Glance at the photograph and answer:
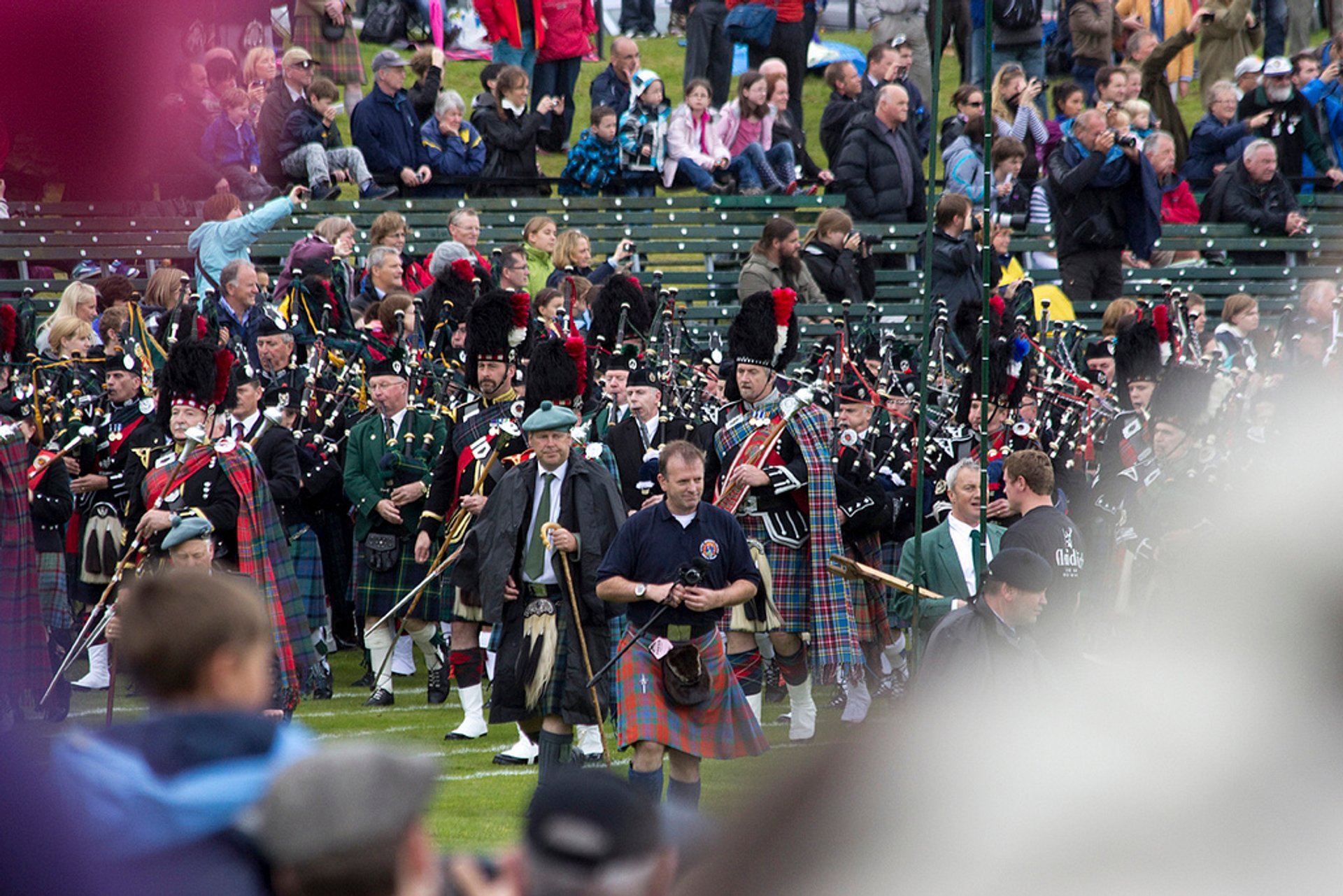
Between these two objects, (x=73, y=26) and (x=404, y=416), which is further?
(x=404, y=416)

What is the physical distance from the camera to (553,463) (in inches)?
299

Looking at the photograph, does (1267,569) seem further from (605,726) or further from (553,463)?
(605,726)

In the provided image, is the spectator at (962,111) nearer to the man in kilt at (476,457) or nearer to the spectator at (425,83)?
the spectator at (425,83)

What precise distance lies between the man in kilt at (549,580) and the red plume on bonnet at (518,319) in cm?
144

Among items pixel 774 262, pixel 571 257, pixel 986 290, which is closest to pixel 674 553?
pixel 986 290

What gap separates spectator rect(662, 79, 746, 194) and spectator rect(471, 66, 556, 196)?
960 millimetres

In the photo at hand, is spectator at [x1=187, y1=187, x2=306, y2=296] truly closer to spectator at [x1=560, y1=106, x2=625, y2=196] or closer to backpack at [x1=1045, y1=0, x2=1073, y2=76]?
spectator at [x1=560, y1=106, x2=625, y2=196]

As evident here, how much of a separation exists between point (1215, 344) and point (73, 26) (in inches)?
375

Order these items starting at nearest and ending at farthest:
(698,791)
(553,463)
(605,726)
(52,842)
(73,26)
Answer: (73,26), (52,842), (698,791), (553,463), (605,726)

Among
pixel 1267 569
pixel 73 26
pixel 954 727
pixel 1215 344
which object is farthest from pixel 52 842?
pixel 1215 344

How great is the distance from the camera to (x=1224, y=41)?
17.9 metres

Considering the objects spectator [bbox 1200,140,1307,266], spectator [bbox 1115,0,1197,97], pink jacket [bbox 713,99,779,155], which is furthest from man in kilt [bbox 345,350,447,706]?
spectator [bbox 1115,0,1197,97]

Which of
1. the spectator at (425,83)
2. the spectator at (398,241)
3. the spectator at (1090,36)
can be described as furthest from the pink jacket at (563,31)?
the spectator at (1090,36)

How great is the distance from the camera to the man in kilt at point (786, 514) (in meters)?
8.25
